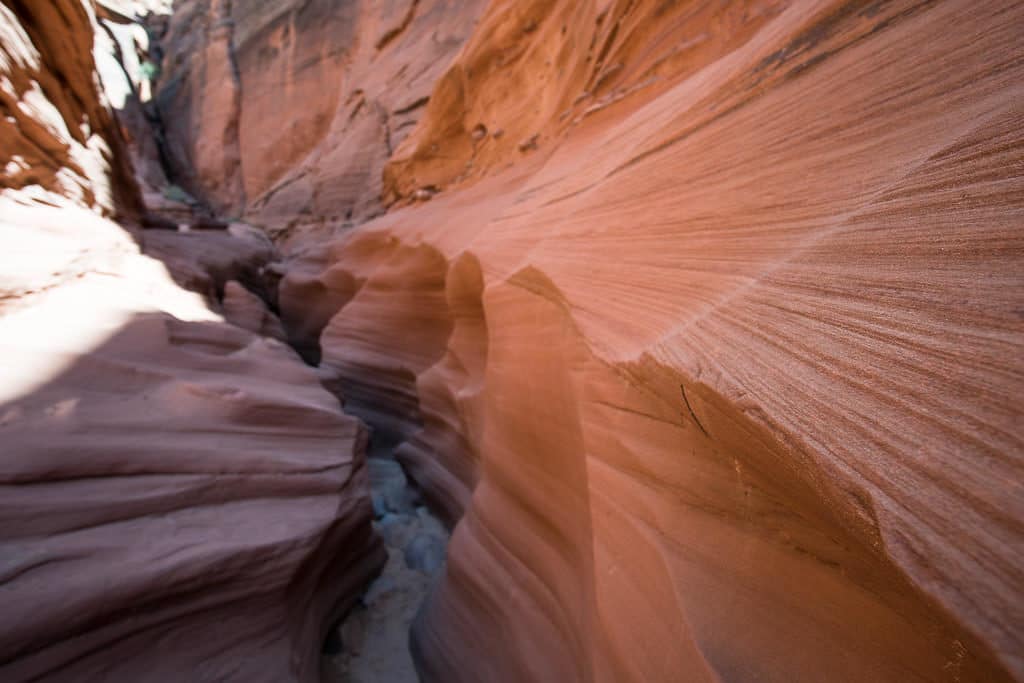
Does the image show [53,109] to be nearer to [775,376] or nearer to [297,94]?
[775,376]

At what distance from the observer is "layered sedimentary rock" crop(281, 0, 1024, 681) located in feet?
A: 1.64

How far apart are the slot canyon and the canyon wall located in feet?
0.05

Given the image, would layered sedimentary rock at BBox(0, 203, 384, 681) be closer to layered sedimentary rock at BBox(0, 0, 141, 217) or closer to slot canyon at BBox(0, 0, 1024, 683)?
slot canyon at BBox(0, 0, 1024, 683)

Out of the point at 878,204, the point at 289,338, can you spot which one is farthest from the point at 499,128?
the point at 289,338

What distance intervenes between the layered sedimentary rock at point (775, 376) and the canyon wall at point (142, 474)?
3.12 ft

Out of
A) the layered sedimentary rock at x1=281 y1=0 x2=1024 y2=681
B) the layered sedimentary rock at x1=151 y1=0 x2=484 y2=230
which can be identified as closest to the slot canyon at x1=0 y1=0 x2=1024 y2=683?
the layered sedimentary rock at x1=281 y1=0 x2=1024 y2=681

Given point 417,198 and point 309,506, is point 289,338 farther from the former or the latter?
point 309,506

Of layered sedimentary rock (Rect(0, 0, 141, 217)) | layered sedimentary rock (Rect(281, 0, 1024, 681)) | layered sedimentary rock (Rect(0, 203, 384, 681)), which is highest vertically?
layered sedimentary rock (Rect(0, 0, 141, 217))

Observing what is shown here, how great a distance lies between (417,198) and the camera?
5676 mm

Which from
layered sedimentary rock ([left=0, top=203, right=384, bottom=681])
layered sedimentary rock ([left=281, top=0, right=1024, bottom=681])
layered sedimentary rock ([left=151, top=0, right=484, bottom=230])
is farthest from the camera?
layered sedimentary rock ([left=151, top=0, right=484, bottom=230])

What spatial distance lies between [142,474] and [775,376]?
253 centimetres

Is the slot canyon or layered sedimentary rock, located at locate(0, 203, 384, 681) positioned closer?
the slot canyon

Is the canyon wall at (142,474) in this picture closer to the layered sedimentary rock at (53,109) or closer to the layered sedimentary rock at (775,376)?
the layered sedimentary rock at (53,109)

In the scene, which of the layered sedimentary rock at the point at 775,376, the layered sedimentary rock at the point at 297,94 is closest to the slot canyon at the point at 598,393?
the layered sedimentary rock at the point at 775,376
